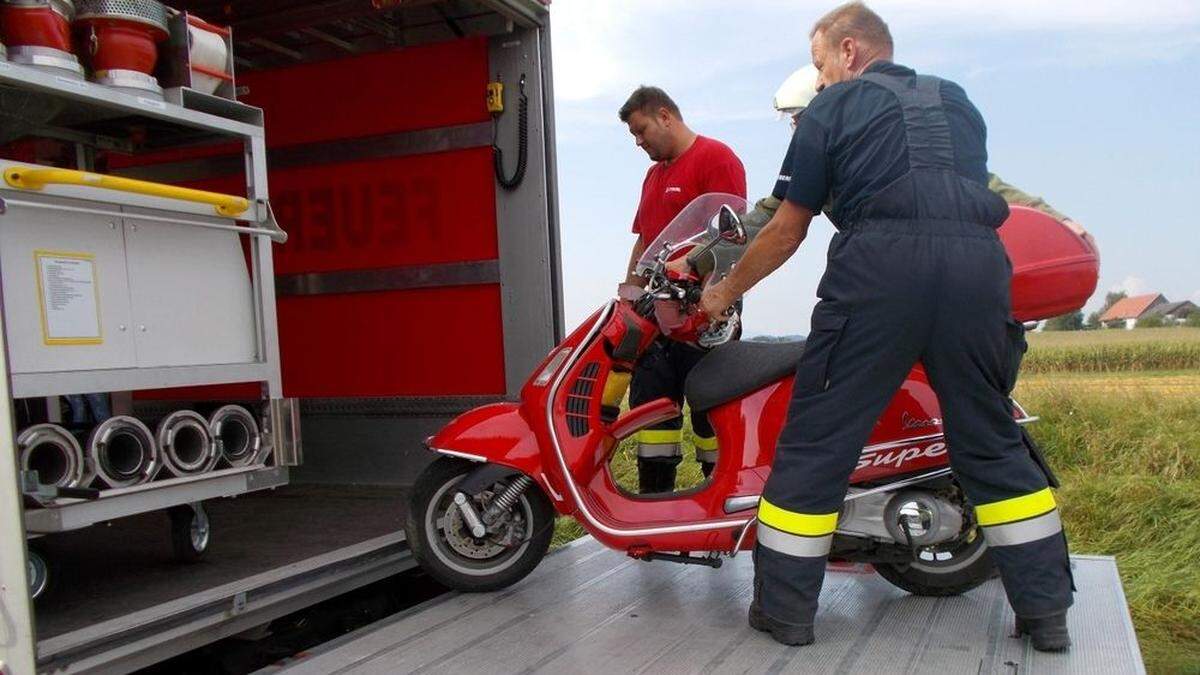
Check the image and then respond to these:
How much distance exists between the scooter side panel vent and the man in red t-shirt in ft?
1.12

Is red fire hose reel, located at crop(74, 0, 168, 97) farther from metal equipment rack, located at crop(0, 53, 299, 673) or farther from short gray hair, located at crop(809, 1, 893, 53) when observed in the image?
short gray hair, located at crop(809, 1, 893, 53)

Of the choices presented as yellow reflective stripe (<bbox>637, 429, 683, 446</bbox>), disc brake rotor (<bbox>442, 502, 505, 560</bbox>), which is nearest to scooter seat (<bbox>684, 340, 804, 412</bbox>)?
yellow reflective stripe (<bbox>637, 429, 683, 446</bbox>)

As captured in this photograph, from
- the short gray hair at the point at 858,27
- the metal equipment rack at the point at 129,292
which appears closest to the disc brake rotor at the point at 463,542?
the metal equipment rack at the point at 129,292

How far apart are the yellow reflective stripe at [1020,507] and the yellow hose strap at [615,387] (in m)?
1.17

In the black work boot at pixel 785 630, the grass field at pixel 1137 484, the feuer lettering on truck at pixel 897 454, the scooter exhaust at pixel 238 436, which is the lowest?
the grass field at pixel 1137 484

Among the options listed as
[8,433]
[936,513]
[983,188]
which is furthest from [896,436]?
[8,433]

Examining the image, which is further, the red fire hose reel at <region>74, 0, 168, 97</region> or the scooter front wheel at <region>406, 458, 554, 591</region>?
the scooter front wheel at <region>406, 458, 554, 591</region>

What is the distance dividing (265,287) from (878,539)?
195 centimetres

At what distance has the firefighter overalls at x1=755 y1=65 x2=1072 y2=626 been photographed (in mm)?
2234

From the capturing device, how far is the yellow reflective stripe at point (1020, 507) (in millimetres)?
2291

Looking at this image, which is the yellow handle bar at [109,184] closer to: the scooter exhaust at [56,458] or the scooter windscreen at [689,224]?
the scooter exhaust at [56,458]

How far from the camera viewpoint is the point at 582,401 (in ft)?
9.66

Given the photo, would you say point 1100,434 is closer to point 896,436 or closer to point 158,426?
point 896,436

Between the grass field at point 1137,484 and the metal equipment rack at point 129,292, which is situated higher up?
the metal equipment rack at point 129,292
